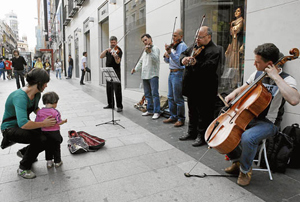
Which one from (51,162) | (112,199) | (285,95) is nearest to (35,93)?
(51,162)

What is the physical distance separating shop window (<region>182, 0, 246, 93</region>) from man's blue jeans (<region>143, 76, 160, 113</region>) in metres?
1.44

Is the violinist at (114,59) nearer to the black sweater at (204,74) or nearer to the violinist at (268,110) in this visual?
the black sweater at (204,74)

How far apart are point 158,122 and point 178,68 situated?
1.35 metres

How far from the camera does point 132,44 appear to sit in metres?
8.92

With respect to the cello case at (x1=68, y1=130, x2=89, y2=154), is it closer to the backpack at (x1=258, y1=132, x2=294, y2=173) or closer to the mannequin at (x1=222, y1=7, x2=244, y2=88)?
the backpack at (x1=258, y1=132, x2=294, y2=173)

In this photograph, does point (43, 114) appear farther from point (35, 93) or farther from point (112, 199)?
point (112, 199)

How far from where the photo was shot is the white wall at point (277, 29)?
328 centimetres

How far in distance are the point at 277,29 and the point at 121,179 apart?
3012 mm

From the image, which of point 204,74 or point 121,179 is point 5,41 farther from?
point 121,179

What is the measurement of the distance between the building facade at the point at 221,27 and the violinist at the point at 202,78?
24 cm

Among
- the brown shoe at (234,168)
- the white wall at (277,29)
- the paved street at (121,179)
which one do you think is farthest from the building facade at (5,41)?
the brown shoe at (234,168)

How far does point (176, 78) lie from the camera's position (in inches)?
192

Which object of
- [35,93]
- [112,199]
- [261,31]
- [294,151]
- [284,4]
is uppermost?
[284,4]

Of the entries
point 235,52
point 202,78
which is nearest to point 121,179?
point 202,78
